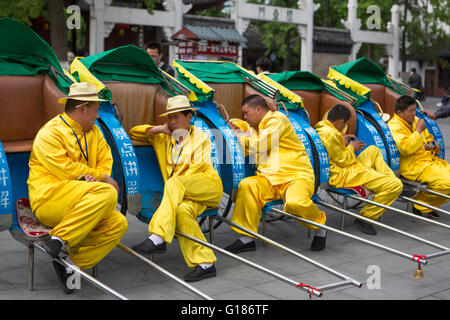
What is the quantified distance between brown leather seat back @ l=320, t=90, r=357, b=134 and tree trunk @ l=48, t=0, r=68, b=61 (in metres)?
6.12

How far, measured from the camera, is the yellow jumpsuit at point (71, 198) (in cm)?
360

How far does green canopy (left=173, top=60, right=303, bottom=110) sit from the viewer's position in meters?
5.40

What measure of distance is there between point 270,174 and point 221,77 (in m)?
1.40

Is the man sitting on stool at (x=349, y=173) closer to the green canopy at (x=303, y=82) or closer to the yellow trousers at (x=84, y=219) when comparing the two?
the green canopy at (x=303, y=82)

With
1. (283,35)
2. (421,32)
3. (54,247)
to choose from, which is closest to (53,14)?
(54,247)

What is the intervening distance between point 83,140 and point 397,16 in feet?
68.5

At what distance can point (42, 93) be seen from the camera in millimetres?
4715

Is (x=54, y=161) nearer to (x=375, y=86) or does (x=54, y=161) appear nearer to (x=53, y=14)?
(x=375, y=86)

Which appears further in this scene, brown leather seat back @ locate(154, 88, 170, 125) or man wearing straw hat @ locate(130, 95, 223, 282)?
brown leather seat back @ locate(154, 88, 170, 125)

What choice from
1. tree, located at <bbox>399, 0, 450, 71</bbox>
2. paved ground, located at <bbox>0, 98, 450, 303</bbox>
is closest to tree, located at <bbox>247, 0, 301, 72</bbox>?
tree, located at <bbox>399, 0, 450, 71</bbox>

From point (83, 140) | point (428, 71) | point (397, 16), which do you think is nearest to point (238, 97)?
point (83, 140)

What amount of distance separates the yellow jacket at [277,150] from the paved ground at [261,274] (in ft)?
→ 2.14

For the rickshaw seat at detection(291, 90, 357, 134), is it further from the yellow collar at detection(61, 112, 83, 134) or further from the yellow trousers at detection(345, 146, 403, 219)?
the yellow collar at detection(61, 112, 83, 134)

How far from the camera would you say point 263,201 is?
15.8ft
